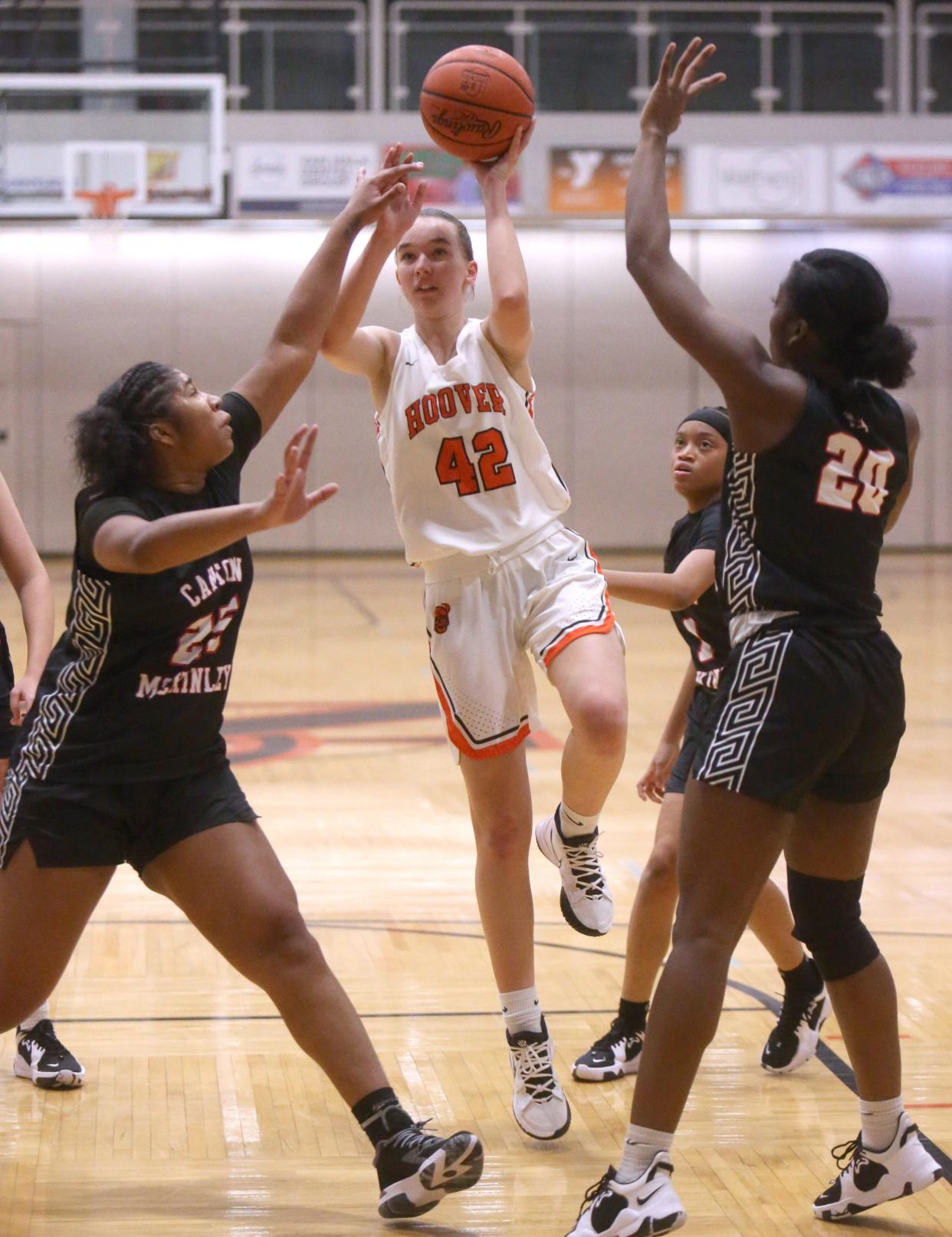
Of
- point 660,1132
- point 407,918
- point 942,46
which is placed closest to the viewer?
point 660,1132

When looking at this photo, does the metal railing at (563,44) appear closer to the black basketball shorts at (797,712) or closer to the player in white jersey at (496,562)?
the player in white jersey at (496,562)

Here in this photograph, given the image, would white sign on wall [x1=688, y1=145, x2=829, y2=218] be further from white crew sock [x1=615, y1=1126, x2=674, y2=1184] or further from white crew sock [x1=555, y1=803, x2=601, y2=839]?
white crew sock [x1=615, y1=1126, x2=674, y2=1184]

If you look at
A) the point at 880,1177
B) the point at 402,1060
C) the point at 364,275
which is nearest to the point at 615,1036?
the point at 402,1060

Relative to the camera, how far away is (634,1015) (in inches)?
153

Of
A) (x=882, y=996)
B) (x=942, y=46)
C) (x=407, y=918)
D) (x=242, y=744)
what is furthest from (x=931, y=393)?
(x=882, y=996)

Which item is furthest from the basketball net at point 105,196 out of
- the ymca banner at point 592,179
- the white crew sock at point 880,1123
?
the white crew sock at point 880,1123

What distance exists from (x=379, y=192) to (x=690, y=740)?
1.47 m

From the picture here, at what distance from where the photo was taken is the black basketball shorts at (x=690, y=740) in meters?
3.77

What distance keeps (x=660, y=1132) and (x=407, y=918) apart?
2445mm

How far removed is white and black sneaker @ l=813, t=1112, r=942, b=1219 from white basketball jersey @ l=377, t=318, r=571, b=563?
1.56m

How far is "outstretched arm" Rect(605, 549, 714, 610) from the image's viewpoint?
3.69 m

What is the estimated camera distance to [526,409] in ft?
12.5

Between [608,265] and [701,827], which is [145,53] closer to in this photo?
[608,265]

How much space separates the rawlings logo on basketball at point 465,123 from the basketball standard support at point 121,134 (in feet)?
42.1
